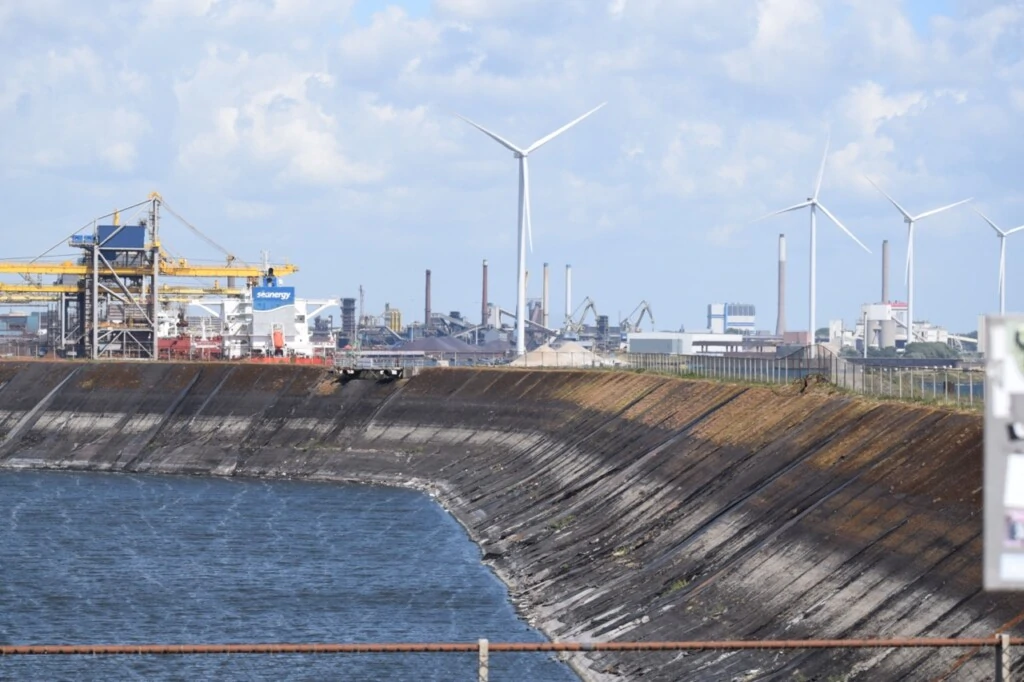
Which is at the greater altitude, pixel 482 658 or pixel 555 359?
pixel 555 359

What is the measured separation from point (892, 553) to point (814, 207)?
10816 cm

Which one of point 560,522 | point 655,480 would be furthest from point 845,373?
point 560,522

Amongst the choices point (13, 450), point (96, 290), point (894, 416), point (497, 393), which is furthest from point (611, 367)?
point (894, 416)

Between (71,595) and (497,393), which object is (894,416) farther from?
(497,393)

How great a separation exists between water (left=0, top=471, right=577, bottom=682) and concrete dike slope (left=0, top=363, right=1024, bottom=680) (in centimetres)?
243

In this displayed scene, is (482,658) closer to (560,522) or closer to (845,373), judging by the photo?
(560,522)

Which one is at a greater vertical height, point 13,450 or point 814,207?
point 814,207

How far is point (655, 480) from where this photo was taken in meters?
57.8

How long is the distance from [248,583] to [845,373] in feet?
Result: 83.2

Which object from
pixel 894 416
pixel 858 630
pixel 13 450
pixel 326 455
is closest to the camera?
pixel 858 630

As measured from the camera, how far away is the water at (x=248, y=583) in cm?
4047

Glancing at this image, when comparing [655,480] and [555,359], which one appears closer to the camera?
[655,480]

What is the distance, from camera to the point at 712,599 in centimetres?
3956

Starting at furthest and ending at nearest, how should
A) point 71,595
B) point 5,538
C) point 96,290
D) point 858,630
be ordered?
point 96,290 → point 5,538 → point 71,595 → point 858,630
